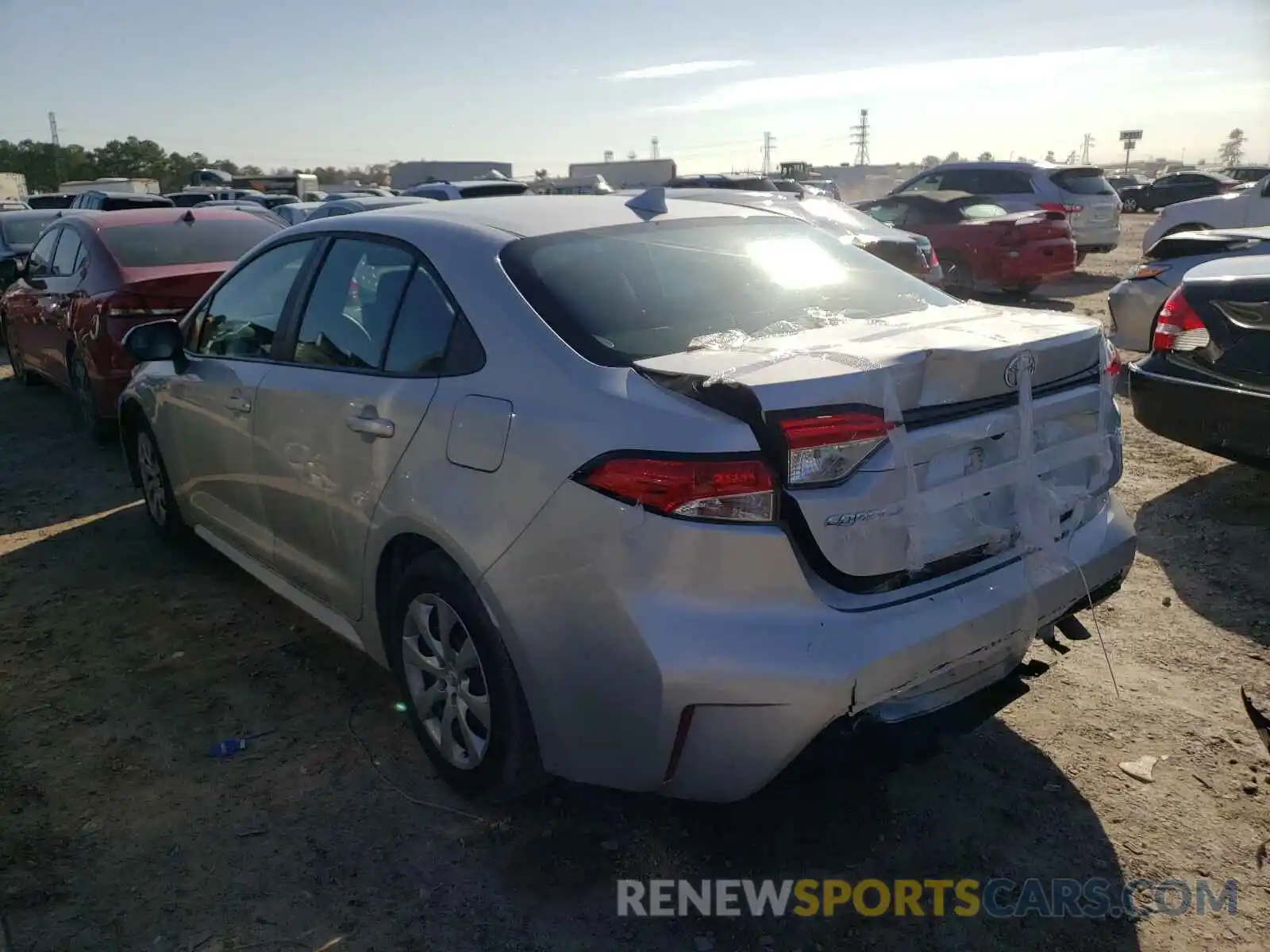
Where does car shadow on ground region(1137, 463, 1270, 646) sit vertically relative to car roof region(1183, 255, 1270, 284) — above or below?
below

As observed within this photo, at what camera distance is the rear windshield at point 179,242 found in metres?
6.68

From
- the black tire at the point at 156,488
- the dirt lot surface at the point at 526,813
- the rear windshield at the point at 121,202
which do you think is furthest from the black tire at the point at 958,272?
the rear windshield at the point at 121,202

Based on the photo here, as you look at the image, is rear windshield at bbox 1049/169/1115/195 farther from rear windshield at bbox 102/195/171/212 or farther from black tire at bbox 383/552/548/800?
black tire at bbox 383/552/548/800

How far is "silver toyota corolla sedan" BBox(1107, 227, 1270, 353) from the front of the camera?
23.4 ft

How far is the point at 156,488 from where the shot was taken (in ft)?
16.5

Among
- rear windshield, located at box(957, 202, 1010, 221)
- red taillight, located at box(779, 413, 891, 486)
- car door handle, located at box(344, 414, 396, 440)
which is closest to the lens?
red taillight, located at box(779, 413, 891, 486)

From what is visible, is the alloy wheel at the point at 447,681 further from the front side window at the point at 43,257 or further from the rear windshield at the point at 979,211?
the rear windshield at the point at 979,211

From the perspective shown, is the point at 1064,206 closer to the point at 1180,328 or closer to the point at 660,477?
the point at 1180,328

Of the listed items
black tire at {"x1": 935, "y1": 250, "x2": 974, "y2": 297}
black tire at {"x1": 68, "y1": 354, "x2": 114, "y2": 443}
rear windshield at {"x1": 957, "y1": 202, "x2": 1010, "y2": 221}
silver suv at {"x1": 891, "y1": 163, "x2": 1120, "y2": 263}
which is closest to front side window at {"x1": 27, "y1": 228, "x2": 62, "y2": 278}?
black tire at {"x1": 68, "y1": 354, "x2": 114, "y2": 443}

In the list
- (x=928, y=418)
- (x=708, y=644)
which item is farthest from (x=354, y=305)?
(x=928, y=418)

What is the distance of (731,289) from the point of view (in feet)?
9.71

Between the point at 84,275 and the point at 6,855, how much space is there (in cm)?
510

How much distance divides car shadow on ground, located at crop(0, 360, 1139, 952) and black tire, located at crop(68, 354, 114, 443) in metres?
3.45

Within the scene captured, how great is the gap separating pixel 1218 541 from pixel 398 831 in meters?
3.92
